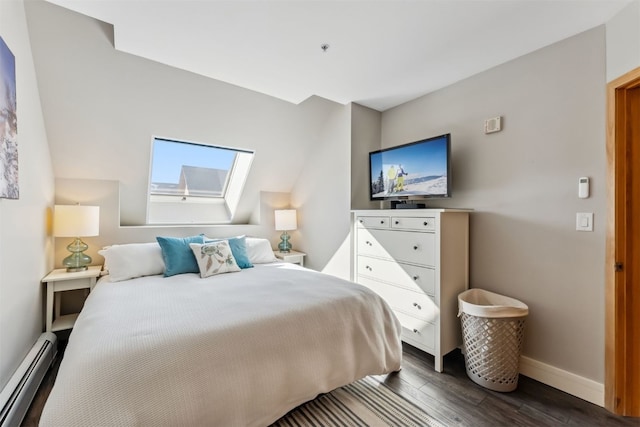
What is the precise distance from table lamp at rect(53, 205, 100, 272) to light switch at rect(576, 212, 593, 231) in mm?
3784

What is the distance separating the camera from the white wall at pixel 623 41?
1.56 m

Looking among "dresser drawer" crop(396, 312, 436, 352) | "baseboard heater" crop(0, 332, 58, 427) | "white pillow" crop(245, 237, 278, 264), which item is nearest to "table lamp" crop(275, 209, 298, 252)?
"white pillow" crop(245, 237, 278, 264)

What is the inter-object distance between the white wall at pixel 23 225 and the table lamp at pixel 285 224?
2225 mm

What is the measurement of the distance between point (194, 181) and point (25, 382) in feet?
7.66

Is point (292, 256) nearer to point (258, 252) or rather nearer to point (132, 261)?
point (258, 252)

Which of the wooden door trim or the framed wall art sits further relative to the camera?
the wooden door trim

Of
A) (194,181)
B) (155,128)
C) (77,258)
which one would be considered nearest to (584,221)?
(155,128)

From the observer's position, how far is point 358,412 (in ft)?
5.45

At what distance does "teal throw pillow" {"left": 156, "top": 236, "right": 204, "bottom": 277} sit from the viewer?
240 cm

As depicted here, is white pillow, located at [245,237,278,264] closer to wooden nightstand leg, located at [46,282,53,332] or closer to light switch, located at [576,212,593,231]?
wooden nightstand leg, located at [46,282,53,332]

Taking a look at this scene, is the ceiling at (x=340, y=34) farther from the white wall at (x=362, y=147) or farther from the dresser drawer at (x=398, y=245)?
the dresser drawer at (x=398, y=245)

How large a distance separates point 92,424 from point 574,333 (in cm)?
268

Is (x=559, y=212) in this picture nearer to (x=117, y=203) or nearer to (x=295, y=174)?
(x=295, y=174)

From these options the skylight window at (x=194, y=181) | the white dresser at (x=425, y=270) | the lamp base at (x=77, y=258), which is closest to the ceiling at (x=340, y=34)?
the skylight window at (x=194, y=181)
